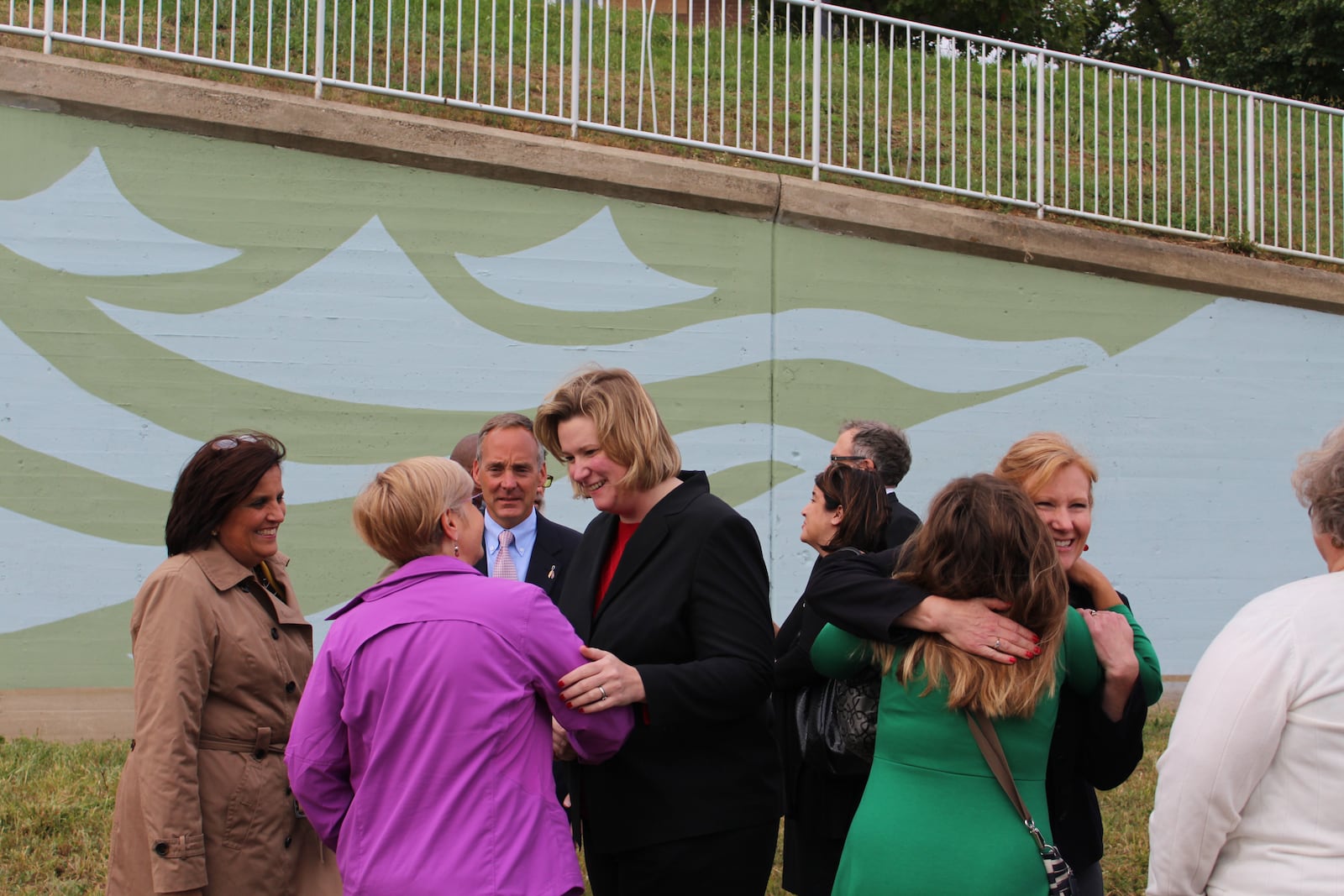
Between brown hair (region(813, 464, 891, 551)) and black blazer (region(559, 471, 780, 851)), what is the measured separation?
0.44 m

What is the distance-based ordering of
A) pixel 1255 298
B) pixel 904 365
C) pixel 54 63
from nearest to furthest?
pixel 54 63 < pixel 904 365 < pixel 1255 298

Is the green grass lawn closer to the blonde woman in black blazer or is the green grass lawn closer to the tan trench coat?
the tan trench coat

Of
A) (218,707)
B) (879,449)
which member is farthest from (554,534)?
(218,707)

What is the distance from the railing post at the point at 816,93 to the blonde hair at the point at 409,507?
19.5 ft

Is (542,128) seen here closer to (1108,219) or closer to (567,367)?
(567,367)

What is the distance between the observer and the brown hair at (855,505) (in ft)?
10.9

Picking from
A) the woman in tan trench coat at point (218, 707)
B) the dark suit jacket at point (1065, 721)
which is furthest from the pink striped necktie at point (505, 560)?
the dark suit jacket at point (1065, 721)

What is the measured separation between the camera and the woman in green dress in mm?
2424

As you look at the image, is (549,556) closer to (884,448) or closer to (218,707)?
(884,448)

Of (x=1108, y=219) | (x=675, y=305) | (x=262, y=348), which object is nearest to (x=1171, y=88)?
(x=1108, y=219)

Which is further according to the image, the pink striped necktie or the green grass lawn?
the green grass lawn

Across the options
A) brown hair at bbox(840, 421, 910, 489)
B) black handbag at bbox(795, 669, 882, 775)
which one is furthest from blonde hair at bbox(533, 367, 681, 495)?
brown hair at bbox(840, 421, 910, 489)

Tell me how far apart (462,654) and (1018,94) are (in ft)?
24.1

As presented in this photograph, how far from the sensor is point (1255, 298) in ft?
27.7
